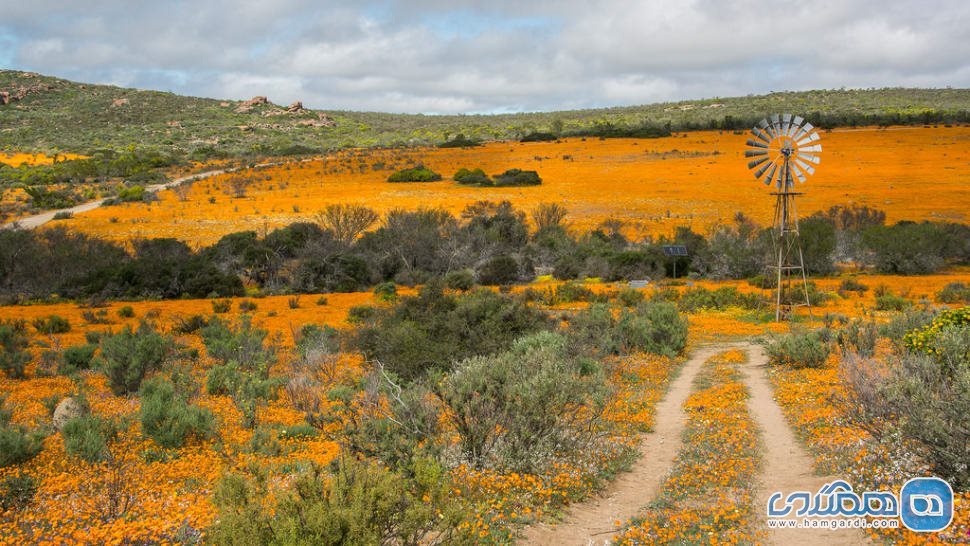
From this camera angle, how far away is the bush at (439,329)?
12.1 m

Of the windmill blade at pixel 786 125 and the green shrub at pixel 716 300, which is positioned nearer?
the windmill blade at pixel 786 125

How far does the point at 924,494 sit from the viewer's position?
5.56 m

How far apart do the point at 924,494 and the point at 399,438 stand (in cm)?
466

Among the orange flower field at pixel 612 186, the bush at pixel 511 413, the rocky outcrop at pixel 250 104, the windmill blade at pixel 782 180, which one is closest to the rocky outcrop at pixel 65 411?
the bush at pixel 511 413

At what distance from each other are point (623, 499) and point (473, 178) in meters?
39.4

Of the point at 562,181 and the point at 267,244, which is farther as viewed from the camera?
the point at 562,181

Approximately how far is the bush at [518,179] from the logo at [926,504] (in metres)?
39.6

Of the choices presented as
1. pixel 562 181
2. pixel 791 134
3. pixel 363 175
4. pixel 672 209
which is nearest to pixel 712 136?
pixel 562 181

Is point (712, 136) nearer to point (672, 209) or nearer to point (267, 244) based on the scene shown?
point (672, 209)

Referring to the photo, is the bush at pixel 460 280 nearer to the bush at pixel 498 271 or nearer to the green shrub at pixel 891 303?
the bush at pixel 498 271

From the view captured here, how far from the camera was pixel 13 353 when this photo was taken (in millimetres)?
12836

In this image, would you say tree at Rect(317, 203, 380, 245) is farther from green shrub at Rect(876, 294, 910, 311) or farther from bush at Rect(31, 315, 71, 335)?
green shrub at Rect(876, 294, 910, 311)

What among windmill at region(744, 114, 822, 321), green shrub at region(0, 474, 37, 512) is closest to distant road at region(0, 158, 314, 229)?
green shrub at region(0, 474, 37, 512)

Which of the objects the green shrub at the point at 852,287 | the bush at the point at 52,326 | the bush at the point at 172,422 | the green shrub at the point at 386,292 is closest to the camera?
the bush at the point at 172,422
